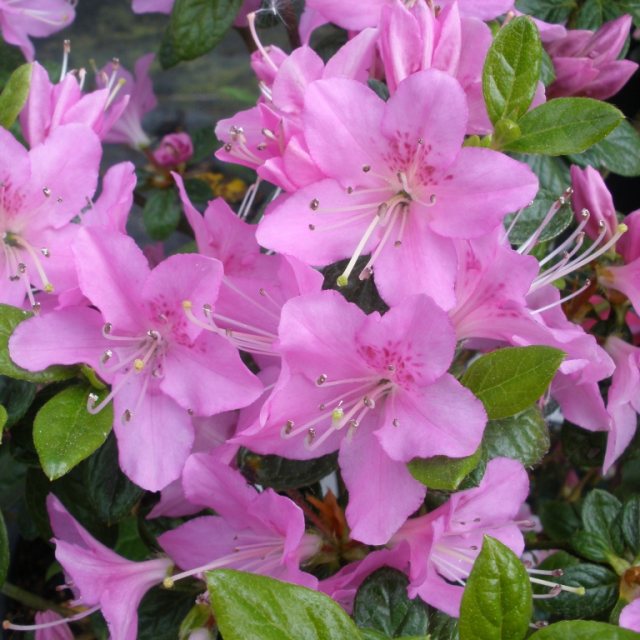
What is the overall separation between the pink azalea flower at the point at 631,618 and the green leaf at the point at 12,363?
1.85 feet

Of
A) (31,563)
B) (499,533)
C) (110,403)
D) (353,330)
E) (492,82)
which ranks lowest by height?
(31,563)

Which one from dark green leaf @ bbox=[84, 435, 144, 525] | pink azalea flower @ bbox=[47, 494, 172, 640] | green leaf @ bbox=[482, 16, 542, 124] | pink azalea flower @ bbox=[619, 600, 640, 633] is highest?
green leaf @ bbox=[482, 16, 542, 124]

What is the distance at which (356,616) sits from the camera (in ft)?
2.63

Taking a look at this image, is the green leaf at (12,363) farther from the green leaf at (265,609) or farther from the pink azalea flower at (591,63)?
the pink azalea flower at (591,63)

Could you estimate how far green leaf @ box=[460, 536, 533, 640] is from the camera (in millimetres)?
628

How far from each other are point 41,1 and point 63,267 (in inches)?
27.7

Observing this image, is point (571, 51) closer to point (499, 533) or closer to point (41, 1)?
point (499, 533)

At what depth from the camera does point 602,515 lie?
1.09m

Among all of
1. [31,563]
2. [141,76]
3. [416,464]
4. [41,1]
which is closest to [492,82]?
[416,464]

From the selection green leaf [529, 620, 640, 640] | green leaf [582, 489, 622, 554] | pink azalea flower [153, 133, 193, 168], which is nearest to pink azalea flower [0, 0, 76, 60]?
pink azalea flower [153, 133, 193, 168]

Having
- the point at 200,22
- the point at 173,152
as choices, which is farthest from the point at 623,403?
the point at 173,152

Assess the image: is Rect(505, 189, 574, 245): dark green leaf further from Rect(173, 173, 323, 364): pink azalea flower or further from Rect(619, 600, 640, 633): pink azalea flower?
Rect(619, 600, 640, 633): pink azalea flower

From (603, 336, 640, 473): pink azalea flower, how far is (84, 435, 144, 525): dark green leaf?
1.72ft

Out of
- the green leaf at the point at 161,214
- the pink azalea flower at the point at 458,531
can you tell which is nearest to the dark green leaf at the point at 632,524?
the pink azalea flower at the point at 458,531
